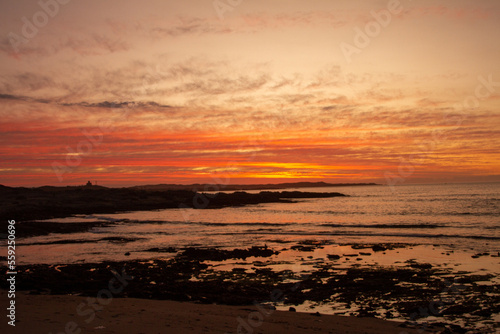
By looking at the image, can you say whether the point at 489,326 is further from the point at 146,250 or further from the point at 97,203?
the point at 97,203

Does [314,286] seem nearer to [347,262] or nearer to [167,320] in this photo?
[347,262]

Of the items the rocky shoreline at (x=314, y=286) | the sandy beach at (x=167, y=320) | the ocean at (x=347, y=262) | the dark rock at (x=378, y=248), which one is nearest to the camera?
the sandy beach at (x=167, y=320)

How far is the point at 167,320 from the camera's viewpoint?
9094 mm

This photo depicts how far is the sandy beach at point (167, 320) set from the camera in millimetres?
8250

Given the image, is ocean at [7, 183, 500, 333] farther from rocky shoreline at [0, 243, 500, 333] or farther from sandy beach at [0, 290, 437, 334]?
sandy beach at [0, 290, 437, 334]

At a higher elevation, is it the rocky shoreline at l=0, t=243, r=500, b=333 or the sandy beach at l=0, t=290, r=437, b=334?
the sandy beach at l=0, t=290, r=437, b=334

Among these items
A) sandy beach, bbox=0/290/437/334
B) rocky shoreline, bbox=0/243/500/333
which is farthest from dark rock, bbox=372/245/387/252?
sandy beach, bbox=0/290/437/334

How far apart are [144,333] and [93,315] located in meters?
2.07

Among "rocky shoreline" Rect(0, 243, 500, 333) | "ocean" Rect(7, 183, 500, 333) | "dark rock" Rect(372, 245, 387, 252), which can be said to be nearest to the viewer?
"rocky shoreline" Rect(0, 243, 500, 333)

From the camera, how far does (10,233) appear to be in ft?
95.3

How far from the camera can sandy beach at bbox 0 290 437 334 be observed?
8.25m

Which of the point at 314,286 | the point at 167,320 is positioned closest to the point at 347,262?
the point at 314,286

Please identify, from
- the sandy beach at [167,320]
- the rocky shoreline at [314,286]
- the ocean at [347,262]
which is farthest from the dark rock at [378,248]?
the sandy beach at [167,320]

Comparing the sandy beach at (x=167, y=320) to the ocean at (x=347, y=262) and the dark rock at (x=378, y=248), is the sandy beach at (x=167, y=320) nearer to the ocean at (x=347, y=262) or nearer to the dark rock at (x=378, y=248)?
the ocean at (x=347, y=262)
